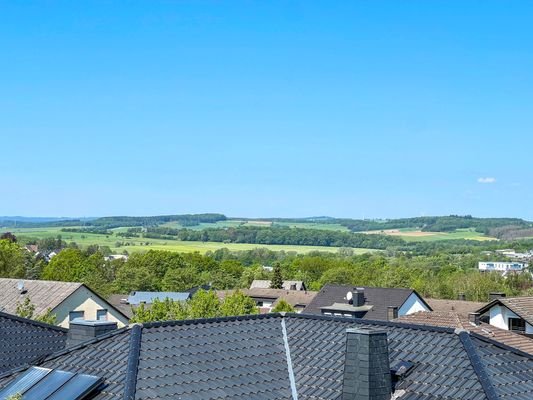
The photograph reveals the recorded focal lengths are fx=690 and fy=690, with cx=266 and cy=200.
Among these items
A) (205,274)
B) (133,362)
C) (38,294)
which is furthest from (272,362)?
(205,274)

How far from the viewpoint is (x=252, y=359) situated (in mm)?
14016

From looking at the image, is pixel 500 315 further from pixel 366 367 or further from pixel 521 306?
pixel 366 367

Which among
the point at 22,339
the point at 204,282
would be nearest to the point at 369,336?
the point at 22,339

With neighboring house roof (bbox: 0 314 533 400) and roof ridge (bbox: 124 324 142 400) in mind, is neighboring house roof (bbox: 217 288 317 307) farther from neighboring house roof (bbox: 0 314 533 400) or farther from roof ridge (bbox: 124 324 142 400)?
roof ridge (bbox: 124 324 142 400)

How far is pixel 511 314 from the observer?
32.7m

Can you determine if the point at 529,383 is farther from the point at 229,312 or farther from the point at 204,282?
the point at 204,282

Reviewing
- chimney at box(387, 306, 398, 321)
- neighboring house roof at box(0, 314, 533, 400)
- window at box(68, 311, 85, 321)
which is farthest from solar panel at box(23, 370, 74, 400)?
chimney at box(387, 306, 398, 321)

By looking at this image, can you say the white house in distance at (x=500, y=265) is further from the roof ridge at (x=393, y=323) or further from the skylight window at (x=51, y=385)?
the skylight window at (x=51, y=385)

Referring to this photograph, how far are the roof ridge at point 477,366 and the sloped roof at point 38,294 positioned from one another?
26623 mm

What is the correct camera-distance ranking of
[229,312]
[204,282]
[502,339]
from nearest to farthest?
[502,339] < [229,312] < [204,282]

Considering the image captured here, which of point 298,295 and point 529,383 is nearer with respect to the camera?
point 529,383

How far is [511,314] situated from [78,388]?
25.3m

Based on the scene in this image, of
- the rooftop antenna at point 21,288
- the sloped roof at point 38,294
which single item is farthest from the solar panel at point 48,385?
the rooftop antenna at point 21,288

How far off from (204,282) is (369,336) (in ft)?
352
